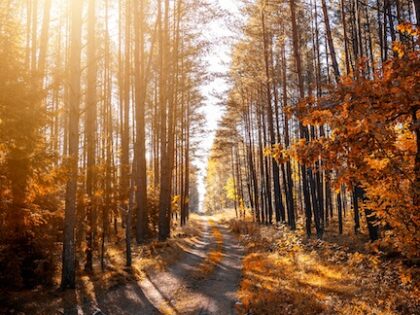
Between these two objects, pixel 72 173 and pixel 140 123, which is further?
pixel 140 123

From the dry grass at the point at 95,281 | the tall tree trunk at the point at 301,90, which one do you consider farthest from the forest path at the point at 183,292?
the tall tree trunk at the point at 301,90

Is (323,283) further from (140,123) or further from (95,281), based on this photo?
(140,123)

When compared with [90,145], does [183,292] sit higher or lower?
lower

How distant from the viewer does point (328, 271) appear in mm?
11617

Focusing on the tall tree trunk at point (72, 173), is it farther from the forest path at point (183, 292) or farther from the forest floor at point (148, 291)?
the forest path at point (183, 292)

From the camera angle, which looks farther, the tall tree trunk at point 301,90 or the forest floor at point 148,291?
the tall tree trunk at point 301,90

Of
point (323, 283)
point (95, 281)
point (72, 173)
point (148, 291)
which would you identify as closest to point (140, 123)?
point (72, 173)

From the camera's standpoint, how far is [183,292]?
1039 cm

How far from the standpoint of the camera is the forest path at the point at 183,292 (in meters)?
8.80

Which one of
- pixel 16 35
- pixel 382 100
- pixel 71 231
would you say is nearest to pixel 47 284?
pixel 71 231

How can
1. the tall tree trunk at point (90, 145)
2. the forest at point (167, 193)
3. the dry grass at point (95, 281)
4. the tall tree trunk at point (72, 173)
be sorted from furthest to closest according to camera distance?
the tall tree trunk at point (90, 145) → the tall tree trunk at point (72, 173) → the dry grass at point (95, 281) → the forest at point (167, 193)

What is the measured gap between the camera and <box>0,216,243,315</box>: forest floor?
8.61 meters

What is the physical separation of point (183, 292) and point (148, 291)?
3.13 feet

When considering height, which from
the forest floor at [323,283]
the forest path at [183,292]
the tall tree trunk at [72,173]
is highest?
the tall tree trunk at [72,173]
